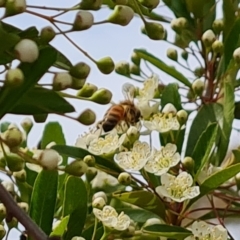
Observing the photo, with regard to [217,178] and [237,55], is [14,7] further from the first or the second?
[237,55]

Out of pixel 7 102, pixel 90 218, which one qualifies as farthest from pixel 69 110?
pixel 90 218

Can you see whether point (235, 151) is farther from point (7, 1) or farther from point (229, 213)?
point (7, 1)

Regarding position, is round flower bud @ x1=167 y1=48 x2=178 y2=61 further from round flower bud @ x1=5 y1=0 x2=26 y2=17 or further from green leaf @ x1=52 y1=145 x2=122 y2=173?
round flower bud @ x1=5 y1=0 x2=26 y2=17

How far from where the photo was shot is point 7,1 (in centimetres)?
66

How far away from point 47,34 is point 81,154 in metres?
0.28

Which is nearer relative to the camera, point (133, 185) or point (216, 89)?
point (133, 185)

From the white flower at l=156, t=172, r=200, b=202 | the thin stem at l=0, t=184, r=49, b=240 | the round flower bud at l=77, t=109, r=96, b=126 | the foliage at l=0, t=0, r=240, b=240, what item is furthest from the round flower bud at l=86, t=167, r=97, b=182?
the thin stem at l=0, t=184, r=49, b=240

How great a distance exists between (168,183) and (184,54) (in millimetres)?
458

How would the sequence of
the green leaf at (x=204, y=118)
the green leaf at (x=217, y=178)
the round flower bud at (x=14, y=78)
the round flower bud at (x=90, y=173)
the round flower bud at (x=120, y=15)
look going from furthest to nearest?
the green leaf at (x=204, y=118), the round flower bud at (x=90, y=173), the green leaf at (x=217, y=178), the round flower bud at (x=120, y=15), the round flower bud at (x=14, y=78)

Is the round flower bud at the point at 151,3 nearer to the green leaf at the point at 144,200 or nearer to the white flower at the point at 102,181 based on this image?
the green leaf at the point at 144,200

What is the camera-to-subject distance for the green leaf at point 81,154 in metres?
0.91

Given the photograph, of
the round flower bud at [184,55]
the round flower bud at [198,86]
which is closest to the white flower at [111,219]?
the round flower bud at [198,86]

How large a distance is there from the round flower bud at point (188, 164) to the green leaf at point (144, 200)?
0.18ft

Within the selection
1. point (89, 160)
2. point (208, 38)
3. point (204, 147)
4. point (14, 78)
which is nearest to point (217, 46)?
point (208, 38)
